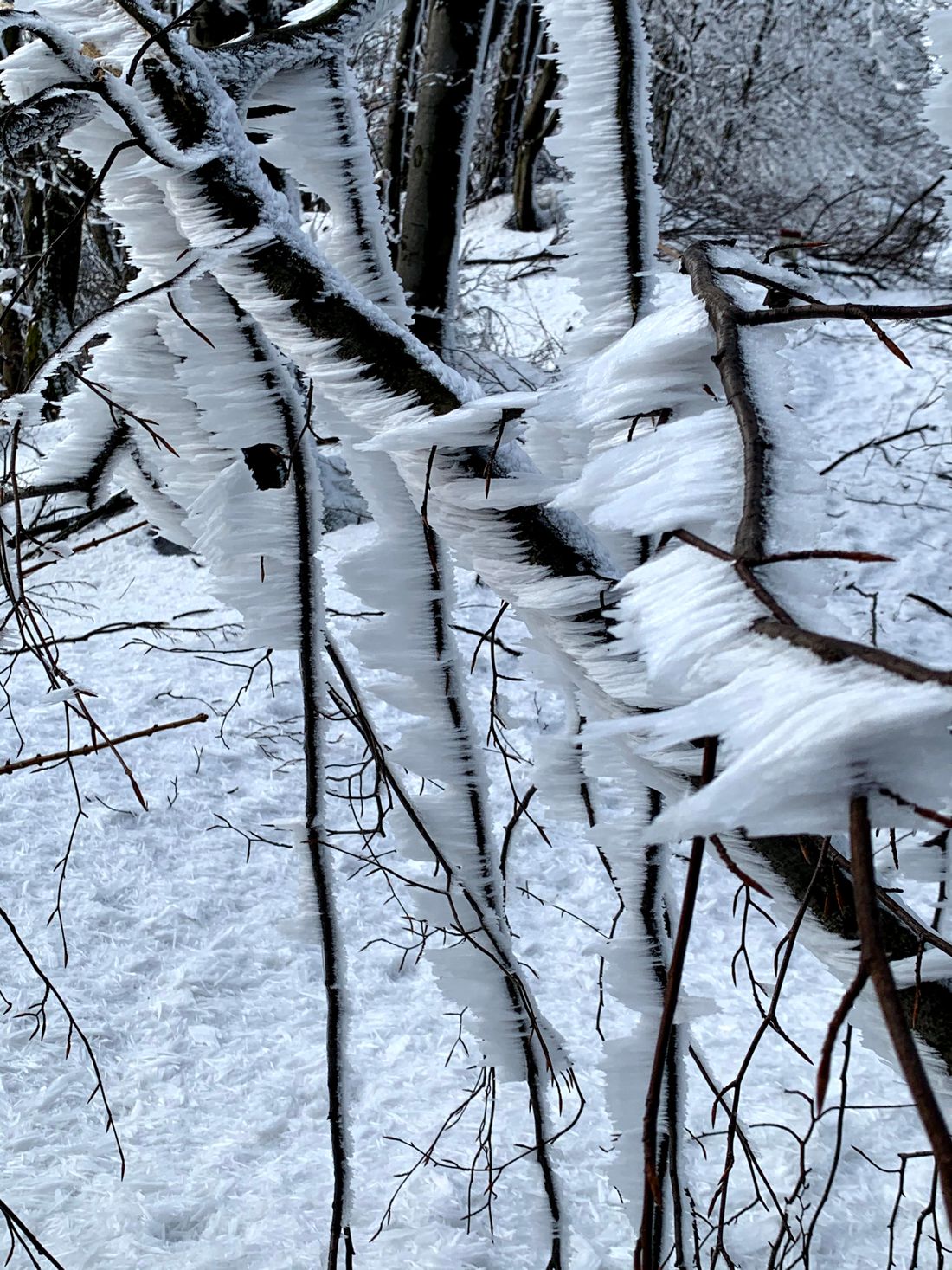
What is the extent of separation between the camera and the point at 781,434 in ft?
1.67

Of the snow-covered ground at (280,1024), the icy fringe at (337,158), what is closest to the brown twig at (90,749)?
the snow-covered ground at (280,1024)

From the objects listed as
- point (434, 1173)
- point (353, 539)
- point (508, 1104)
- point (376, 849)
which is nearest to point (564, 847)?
point (376, 849)

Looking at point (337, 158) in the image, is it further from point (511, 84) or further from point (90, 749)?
point (511, 84)

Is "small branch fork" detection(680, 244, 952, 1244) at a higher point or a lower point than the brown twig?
higher

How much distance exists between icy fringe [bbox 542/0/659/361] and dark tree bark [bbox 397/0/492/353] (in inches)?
60.3

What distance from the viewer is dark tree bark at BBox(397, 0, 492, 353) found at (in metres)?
2.65

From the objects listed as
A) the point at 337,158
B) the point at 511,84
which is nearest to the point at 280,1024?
the point at 337,158

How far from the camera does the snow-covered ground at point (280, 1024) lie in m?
2.54

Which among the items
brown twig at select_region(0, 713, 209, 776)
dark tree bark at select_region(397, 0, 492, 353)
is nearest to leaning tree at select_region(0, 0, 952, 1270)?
brown twig at select_region(0, 713, 209, 776)

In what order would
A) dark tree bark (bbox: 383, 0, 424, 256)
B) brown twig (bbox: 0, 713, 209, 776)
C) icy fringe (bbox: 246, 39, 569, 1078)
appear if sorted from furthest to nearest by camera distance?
1. dark tree bark (bbox: 383, 0, 424, 256)
2. icy fringe (bbox: 246, 39, 569, 1078)
3. brown twig (bbox: 0, 713, 209, 776)

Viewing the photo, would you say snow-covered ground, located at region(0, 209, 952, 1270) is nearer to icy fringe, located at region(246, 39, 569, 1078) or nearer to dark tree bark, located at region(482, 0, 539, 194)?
icy fringe, located at region(246, 39, 569, 1078)

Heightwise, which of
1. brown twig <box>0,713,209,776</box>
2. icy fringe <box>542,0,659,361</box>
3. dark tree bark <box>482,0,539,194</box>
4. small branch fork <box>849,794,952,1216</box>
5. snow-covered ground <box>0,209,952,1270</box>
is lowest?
snow-covered ground <box>0,209,952,1270</box>

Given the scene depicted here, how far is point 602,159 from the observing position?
1135mm

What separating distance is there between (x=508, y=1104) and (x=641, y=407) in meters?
2.90
